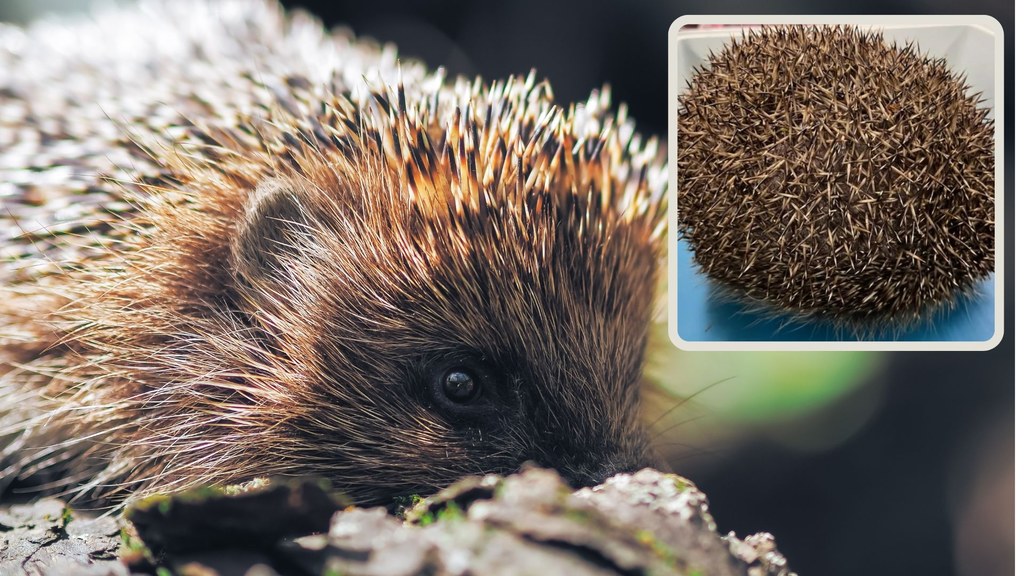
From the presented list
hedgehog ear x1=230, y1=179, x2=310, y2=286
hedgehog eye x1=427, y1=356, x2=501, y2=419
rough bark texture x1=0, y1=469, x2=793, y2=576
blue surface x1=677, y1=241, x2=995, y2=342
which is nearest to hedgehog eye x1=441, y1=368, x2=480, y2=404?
hedgehog eye x1=427, y1=356, x2=501, y2=419

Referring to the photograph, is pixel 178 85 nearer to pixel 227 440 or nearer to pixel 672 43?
pixel 227 440

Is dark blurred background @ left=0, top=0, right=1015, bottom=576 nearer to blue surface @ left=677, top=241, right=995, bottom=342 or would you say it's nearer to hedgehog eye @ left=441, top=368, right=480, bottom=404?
blue surface @ left=677, top=241, right=995, bottom=342

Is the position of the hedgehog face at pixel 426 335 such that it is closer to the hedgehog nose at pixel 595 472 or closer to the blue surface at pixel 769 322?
the hedgehog nose at pixel 595 472

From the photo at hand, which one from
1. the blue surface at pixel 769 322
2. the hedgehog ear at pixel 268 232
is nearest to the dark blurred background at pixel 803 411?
the blue surface at pixel 769 322

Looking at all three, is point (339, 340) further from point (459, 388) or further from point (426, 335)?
point (459, 388)

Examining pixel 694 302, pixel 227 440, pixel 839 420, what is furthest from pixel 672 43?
pixel 227 440

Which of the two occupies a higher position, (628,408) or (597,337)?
(597,337)
